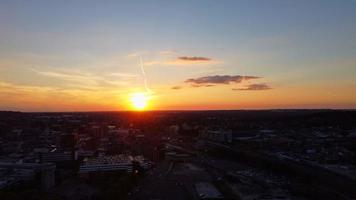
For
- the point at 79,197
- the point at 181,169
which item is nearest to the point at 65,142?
the point at 181,169

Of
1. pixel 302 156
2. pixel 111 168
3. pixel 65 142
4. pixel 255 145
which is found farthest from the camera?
pixel 255 145

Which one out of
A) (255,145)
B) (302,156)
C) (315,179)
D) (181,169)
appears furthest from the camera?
(255,145)

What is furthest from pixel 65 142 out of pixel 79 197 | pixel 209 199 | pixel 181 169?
pixel 209 199

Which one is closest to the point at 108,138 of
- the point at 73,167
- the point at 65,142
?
the point at 65,142

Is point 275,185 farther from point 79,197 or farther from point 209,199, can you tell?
point 79,197

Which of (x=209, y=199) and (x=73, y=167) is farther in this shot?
(x=73, y=167)

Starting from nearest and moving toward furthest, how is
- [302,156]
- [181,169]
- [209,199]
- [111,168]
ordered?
[209,199]
[111,168]
[181,169]
[302,156]

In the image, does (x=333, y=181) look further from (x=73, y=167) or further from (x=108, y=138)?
(x=108, y=138)

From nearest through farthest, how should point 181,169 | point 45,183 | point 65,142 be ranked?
point 45,183
point 181,169
point 65,142

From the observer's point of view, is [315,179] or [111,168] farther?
[111,168]
